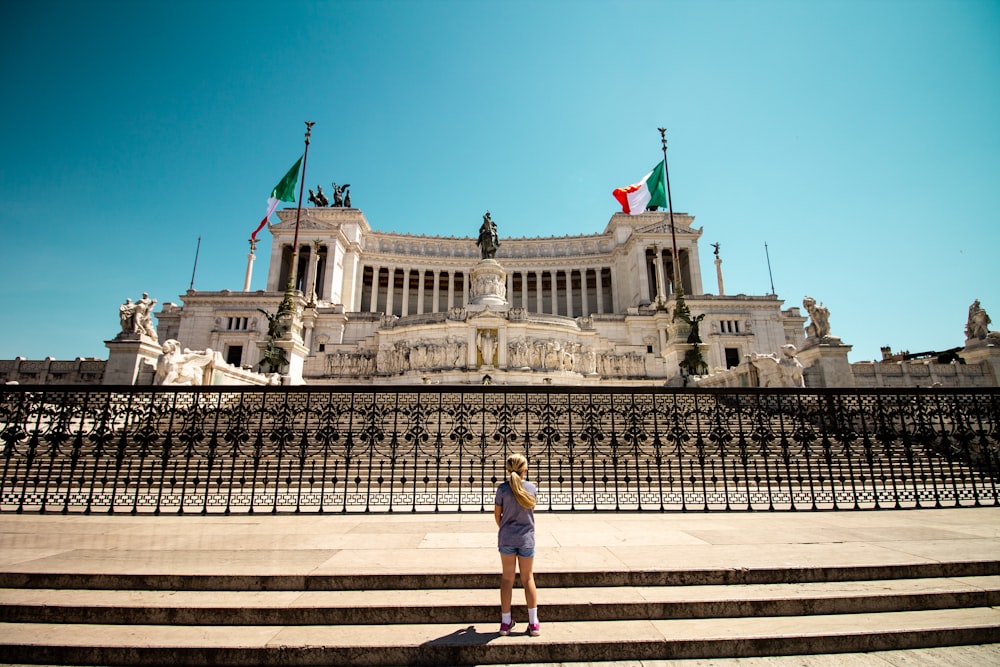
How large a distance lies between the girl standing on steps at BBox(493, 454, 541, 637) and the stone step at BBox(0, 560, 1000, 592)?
0.75 m

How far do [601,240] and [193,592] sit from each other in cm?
6926

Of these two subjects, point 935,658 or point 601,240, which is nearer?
point 935,658

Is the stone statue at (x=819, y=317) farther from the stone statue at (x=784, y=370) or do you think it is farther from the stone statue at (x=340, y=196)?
the stone statue at (x=340, y=196)

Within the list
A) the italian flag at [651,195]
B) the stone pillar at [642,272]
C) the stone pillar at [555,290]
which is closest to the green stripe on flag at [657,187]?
the italian flag at [651,195]

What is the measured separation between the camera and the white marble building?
35656 mm

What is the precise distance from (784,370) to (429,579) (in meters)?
17.4

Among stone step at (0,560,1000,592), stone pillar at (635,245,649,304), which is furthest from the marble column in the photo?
stone step at (0,560,1000,592)

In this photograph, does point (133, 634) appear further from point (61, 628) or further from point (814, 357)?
point (814, 357)

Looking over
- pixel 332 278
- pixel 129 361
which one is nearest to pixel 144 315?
pixel 129 361

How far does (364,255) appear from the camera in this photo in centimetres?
6556

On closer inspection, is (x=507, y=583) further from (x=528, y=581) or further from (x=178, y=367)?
(x=178, y=367)

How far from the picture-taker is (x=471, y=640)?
369 cm

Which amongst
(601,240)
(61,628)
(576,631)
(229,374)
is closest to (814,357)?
(576,631)

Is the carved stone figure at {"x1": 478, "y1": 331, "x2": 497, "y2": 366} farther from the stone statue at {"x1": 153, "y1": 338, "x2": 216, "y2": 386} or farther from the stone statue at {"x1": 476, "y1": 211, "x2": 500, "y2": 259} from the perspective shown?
the stone statue at {"x1": 153, "y1": 338, "x2": 216, "y2": 386}
